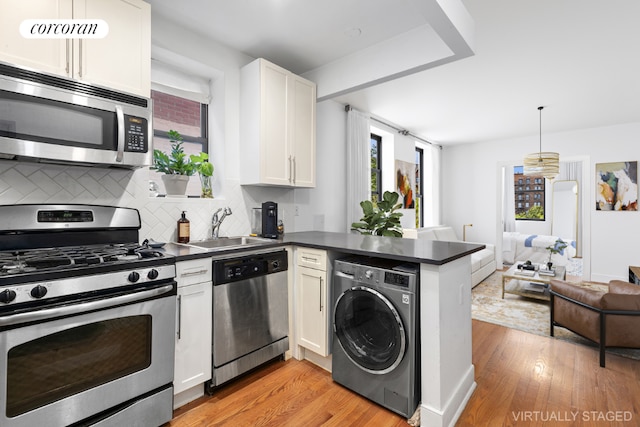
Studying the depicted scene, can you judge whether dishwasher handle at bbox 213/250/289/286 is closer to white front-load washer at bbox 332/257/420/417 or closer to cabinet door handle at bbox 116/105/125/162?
white front-load washer at bbox 332/257/420/417

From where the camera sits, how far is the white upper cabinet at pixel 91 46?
154cm

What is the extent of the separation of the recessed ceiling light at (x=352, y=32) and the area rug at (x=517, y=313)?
10.7 feet

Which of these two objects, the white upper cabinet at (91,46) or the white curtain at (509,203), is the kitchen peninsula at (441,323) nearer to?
the white upper cabinet at (91,46)

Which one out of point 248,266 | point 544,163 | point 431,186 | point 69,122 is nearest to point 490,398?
point 248,266

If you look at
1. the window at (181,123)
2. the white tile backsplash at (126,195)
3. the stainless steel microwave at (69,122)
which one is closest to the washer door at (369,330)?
the white tile backsplash at (126,195)

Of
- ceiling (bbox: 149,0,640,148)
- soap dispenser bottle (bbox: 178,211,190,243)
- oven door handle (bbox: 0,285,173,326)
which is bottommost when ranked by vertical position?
oven door handle (bbox: 0,285,173,326)

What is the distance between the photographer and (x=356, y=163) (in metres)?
4.22

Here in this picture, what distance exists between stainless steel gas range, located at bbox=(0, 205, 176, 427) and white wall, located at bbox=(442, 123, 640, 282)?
21.5 ft

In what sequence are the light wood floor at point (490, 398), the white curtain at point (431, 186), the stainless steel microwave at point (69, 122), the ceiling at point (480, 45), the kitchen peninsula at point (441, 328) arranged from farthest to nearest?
the white curtain at point (431, 186) < the ceiling at point (480, 45) < the light wood floor at point (490, 398) < the kitchen peninsula at point (441, 328) < the stainless steel microwave at point (69, 122)

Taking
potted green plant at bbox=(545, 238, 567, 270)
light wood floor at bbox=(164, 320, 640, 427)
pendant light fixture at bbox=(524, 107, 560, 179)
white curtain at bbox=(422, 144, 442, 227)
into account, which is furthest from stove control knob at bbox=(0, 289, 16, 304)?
white curtain at bbox=(422, 144, 442, 227)

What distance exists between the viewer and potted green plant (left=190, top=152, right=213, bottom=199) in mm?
2527

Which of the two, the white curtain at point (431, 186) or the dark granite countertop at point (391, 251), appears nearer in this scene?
the dark granite countertop at point (391, 251)

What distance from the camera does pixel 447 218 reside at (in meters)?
7.12

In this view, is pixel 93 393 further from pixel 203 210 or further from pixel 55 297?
pixel 203 210
